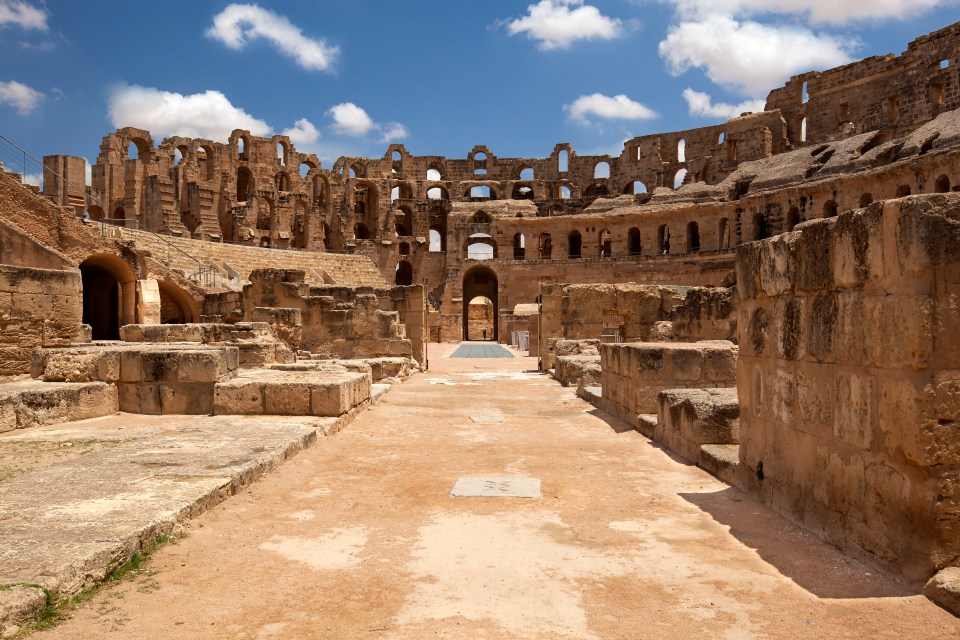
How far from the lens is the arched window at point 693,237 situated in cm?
3681

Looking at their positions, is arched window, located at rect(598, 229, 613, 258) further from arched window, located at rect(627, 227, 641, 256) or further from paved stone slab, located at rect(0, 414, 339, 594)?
paved stone slab, located at rect(0, 414, 339, 594)

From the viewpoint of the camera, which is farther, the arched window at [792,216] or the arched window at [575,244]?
the arched window at [575,244]

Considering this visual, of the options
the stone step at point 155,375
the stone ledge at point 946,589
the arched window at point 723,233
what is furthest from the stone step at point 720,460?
the arched window at point 723,233

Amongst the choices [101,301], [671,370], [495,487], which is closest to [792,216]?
[671,370]

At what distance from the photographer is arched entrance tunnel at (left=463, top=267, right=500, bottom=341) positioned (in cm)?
4362

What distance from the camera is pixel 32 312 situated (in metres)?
8.37

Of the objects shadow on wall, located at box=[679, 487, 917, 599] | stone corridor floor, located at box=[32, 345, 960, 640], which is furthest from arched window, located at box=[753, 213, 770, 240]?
shadow on wall, located at box=[679, 487, 917, 599]

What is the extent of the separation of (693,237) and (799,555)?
117 feet

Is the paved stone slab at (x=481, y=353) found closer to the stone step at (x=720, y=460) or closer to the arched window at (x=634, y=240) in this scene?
the arched window at (x=634, y=240)

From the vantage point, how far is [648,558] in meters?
3.61

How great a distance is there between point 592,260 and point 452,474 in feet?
111

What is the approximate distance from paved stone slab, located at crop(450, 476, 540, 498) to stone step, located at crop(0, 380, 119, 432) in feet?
14.3

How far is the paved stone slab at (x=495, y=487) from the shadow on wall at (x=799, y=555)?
112cm

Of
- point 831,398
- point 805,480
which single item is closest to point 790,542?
point 805,480
